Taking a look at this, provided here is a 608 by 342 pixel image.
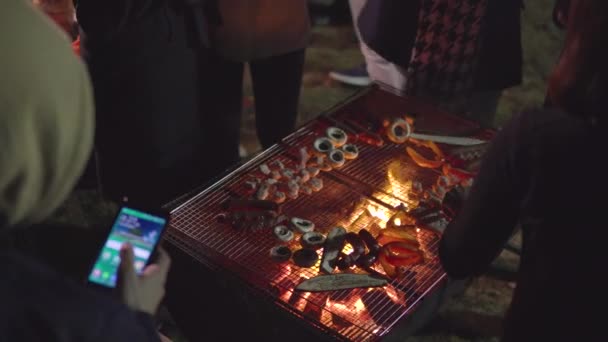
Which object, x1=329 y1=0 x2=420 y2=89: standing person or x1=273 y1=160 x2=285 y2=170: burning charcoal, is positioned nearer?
x1=273 y1=160 x2=285 y2=170: burning charcoal

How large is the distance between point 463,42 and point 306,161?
3.26 ft

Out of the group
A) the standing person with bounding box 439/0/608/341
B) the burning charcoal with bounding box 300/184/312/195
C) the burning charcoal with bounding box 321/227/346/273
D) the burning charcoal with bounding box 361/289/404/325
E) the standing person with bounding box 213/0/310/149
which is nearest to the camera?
the standing person with bounding box 439/0/608/341

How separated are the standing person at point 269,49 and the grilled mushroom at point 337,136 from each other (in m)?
0.44

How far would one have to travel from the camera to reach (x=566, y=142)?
1.70m

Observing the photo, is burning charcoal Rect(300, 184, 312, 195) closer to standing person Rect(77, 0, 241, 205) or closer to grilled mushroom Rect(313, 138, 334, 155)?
grilled mushroom Rect(313, 138, 334, 155)

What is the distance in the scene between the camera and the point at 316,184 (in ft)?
9.80

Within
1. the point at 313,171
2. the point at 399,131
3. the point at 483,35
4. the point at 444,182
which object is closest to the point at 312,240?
the point at 313,171

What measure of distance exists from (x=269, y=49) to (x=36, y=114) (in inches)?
86.0

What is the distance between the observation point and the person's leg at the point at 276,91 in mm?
3494

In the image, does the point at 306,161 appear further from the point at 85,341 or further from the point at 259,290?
the point at 85,341

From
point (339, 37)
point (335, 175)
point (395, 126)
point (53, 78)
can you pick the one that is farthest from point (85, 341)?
point (339, 37)

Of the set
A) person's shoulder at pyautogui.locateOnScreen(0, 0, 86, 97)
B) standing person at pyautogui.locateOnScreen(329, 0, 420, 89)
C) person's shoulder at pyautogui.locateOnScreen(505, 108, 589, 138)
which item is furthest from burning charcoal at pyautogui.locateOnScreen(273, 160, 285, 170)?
person's shoulder at pyautogui.locateOnScreen(0, 0, 86, 97)

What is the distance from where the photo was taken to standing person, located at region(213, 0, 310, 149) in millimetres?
3199

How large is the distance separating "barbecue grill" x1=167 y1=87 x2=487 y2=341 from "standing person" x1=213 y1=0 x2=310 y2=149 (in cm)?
32
